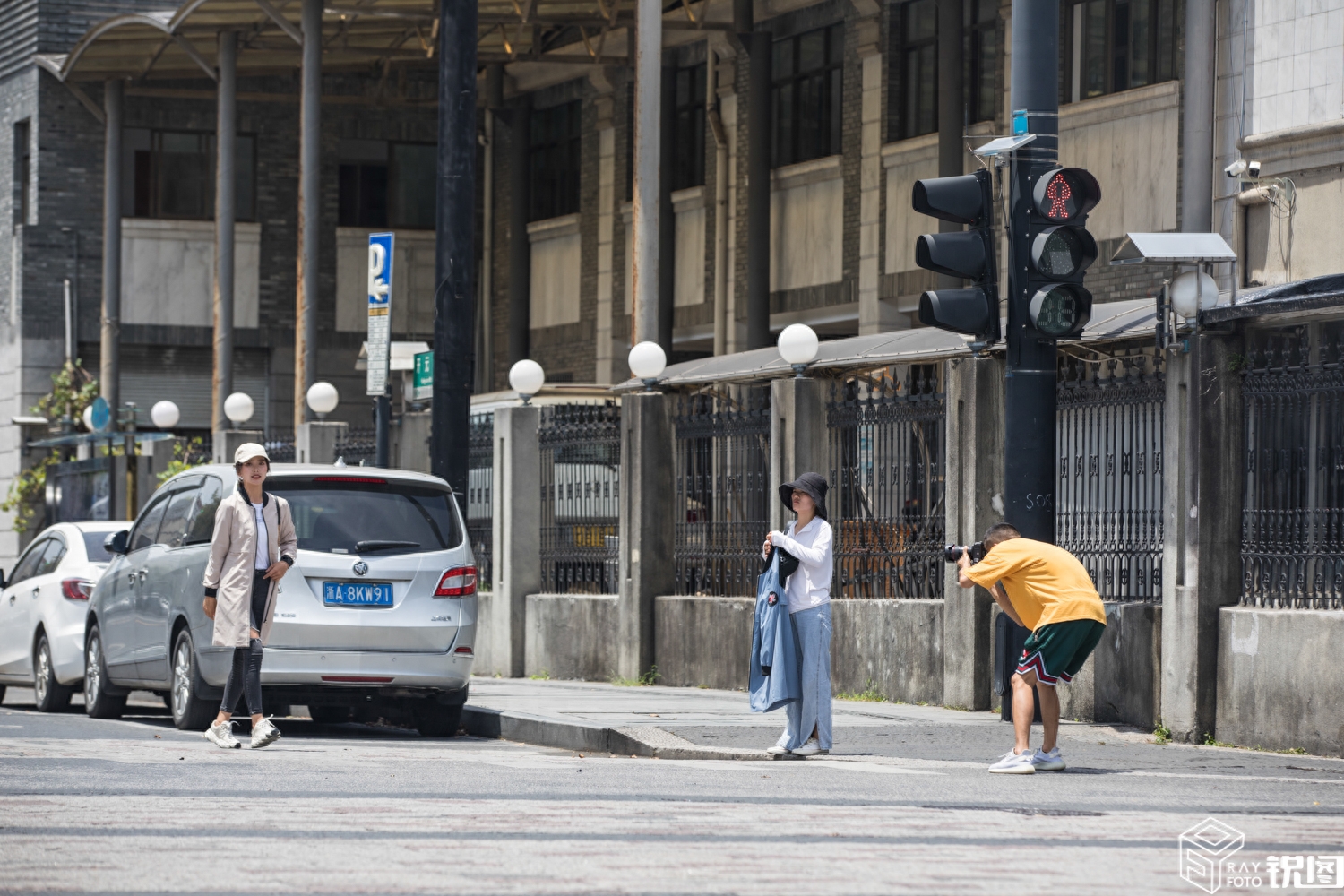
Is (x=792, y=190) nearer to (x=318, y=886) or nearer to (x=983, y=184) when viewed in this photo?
(x=983, y=184)

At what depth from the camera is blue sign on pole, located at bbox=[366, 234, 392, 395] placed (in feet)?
55.5

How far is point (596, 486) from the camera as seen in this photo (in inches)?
752

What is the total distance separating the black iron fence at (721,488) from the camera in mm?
17297

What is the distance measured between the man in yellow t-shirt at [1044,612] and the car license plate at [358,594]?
4.08 m

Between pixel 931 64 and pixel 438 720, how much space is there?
1503 centimetres

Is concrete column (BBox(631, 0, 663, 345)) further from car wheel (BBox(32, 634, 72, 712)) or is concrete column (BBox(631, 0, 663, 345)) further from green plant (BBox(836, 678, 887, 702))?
car wheel (BBox(32, 634, 72, 712))

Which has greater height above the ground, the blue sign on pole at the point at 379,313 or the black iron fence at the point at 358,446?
the blue sign on pole at the point at 379,313

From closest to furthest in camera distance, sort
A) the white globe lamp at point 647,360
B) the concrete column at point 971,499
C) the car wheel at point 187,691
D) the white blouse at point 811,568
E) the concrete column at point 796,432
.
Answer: the white blouse at point 811,568, the car wheel at point 187,691, the concrete column at point 971,499, the concrete column at point 796,432, the white globe lamp at point 647,360

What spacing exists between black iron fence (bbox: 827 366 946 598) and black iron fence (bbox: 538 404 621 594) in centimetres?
272

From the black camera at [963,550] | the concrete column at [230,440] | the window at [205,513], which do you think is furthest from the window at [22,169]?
the black camera at [963,550]

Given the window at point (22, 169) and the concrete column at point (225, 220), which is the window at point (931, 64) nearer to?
the concrete column at point (225, 220)

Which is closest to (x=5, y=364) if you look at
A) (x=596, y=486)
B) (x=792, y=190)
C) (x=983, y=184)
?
(x=792, y=190)

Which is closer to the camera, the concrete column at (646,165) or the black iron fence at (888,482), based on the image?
the black iron fence at (888,482)

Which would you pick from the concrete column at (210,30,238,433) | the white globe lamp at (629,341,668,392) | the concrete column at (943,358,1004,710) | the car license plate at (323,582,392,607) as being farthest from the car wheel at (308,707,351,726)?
the concrete column at (210,30,238,433)
